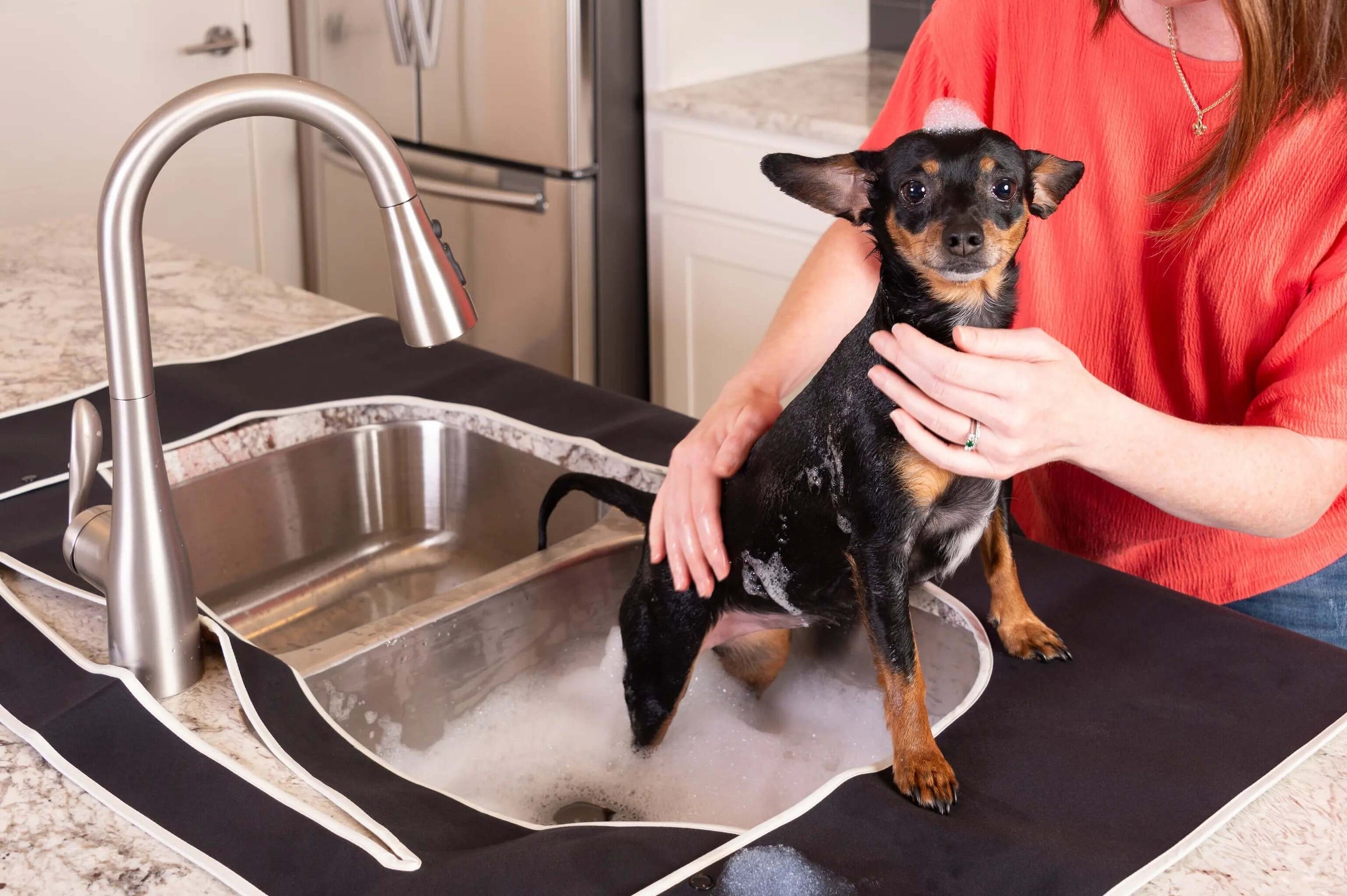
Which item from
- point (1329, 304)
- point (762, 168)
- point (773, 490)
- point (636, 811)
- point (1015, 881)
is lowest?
point (636, 811)

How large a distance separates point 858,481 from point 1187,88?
53 centimetres

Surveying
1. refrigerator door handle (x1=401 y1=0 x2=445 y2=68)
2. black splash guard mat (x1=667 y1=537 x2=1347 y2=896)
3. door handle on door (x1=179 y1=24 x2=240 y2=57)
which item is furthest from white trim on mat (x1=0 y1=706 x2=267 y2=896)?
door handle on door (x1=179 y1=24 x2=240 y2=57)

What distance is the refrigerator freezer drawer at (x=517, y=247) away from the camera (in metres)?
2.88

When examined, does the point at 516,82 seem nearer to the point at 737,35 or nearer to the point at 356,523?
the point at 737,35

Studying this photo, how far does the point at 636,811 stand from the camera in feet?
3.75

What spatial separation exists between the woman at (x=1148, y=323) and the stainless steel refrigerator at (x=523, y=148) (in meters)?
1.53

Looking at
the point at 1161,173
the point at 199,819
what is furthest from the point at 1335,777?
the point at 199,819

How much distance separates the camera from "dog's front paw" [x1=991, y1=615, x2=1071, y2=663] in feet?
3.33

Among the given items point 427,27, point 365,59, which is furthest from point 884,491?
point 365,59

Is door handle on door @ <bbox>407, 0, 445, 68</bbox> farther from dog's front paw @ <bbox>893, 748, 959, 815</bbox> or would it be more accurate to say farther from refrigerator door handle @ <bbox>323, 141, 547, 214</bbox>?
dog's front paw @ <bbox>893, 748, 959, 815</bbox>

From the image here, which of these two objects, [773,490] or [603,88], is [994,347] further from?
[603,88]

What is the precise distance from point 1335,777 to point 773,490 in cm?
46

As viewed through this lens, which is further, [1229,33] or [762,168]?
[1229,33]

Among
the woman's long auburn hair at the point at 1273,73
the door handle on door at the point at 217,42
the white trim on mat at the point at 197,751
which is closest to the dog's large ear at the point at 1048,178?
the woman's long auburn hair at the point at 1273,73
